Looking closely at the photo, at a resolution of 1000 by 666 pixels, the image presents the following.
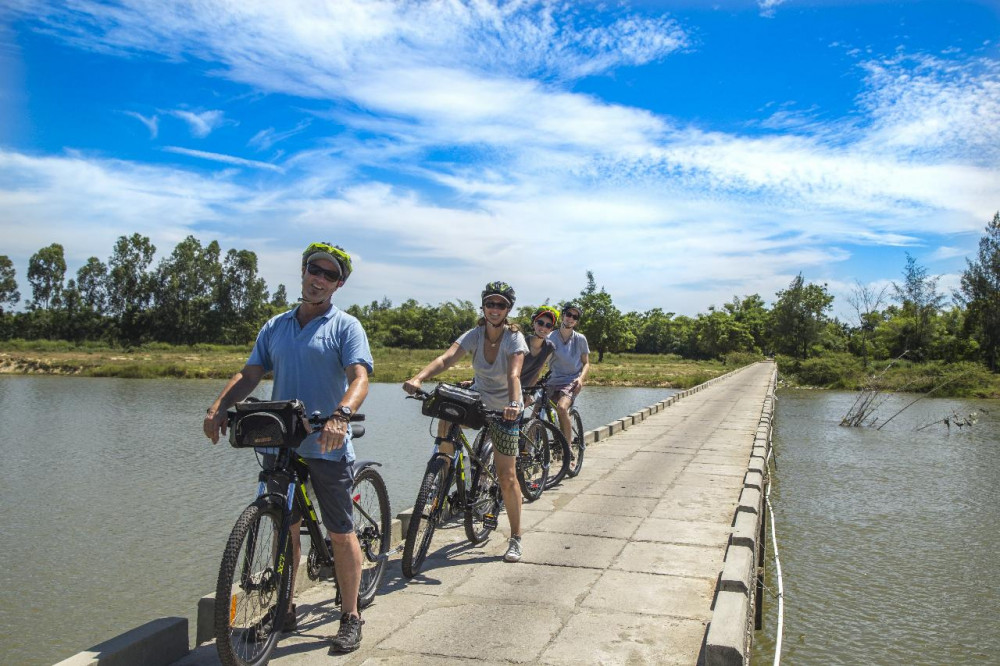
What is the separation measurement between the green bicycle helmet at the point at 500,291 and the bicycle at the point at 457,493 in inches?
30.4

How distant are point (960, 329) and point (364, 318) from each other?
7937cm

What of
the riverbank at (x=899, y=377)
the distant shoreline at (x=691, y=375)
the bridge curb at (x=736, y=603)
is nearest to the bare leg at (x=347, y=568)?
the bridge curb at (x=736, y=603)

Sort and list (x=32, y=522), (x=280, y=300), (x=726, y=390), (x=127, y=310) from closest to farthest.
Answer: (x=32, y=522) < (x=726, y=390) < (x=127, y=310) < (x=280, y=300)

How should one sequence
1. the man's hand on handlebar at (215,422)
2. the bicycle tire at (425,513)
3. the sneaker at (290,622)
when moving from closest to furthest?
the man's hand on handlebar at (215,422)
the sneaker at (290,622)
the bicycle tire at (425,513)

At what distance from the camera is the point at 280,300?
10556 cm

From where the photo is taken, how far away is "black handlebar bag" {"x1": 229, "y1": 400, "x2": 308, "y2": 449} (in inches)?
131

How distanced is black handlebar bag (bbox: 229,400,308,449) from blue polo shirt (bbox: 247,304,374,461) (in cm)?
23

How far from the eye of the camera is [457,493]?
17.0 feet

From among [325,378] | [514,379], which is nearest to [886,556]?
[514,379]

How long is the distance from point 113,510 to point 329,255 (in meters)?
9.75

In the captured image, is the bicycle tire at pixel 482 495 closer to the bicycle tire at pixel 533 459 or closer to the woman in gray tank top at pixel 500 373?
the woman in gray tank top at pixel 500 373

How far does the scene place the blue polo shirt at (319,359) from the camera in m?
3.61

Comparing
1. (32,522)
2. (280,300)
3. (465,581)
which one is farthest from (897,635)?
(280,300)

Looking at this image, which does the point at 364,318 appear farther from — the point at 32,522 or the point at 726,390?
the point at 32,522
